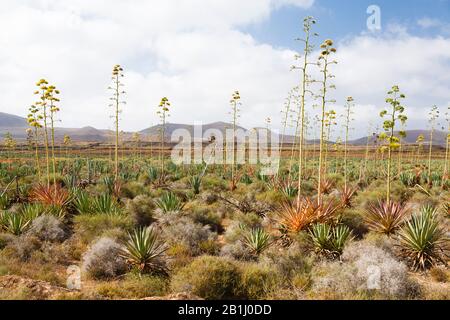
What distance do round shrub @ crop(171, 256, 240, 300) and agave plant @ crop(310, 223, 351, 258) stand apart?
8.62ft

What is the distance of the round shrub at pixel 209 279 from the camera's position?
6.07m

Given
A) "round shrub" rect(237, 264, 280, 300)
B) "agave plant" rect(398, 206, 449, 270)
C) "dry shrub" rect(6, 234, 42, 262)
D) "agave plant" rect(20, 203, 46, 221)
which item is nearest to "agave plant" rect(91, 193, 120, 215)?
"agave plant" rect(20, 203, 46, 221)

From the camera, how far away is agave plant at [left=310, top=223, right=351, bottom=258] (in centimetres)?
808

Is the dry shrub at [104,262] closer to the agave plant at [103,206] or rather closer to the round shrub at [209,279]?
the round shrub at [209,279]

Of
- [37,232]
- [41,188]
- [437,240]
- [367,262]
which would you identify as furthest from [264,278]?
[41,188]

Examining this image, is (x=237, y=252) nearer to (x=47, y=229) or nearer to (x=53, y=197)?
(x=47, y=229)

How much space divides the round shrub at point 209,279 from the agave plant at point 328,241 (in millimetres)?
2628

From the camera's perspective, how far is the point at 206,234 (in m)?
9.69

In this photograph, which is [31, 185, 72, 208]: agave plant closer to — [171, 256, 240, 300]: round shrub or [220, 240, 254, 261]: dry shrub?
[220, 240, 254, 261]: dry shrub

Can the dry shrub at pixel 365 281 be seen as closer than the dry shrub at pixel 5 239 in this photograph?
Yes

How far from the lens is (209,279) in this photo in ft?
20.4

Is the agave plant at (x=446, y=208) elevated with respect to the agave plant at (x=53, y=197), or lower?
lower

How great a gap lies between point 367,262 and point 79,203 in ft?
30.0

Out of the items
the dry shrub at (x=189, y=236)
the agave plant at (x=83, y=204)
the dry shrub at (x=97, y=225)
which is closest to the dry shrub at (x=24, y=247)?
the dry shrub at (x=97, y=225)
